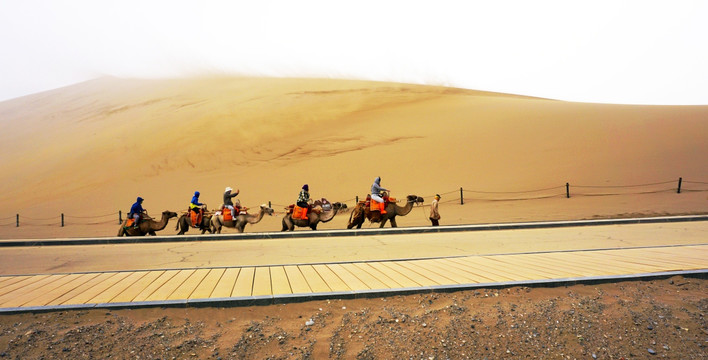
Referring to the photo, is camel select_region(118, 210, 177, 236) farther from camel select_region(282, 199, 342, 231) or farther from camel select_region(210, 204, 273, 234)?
camel select_region(282, 199, 342, 231)

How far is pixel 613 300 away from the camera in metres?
5.20

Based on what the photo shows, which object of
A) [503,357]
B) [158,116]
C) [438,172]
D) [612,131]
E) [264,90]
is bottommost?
[503,357]

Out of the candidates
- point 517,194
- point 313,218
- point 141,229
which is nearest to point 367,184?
point 517,194

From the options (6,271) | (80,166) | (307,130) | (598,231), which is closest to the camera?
(6,271)

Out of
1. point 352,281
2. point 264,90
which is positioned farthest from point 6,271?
point 264,90

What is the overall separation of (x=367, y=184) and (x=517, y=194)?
7.44m

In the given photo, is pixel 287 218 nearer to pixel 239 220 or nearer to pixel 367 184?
pixel 239 220

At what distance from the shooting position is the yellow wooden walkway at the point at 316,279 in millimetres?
5230

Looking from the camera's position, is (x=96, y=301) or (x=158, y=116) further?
(x=158, y=116)

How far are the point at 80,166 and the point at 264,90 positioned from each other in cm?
2426

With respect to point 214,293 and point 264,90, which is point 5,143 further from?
point 214,293

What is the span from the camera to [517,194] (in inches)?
913

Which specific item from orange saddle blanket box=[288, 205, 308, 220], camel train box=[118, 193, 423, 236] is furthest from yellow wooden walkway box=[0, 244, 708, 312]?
orange saddle blanket box=[288, 205, 308, 220]

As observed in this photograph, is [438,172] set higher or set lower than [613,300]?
higher
